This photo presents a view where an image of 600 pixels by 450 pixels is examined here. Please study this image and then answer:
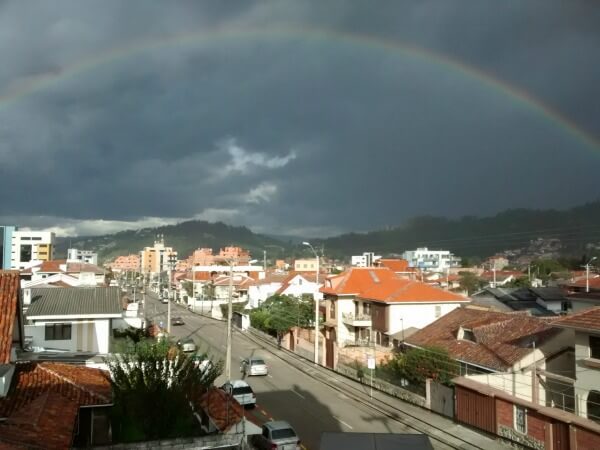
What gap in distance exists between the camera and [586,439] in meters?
18.9

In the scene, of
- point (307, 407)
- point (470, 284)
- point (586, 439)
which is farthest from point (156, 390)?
point (470, 284)

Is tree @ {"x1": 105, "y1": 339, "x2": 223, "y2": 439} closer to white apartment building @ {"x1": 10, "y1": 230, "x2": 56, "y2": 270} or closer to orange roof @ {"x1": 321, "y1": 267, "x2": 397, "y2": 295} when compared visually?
A: orange roof @ {"x1": 321, "y1": 267, "x2": 397, "y2": 295}

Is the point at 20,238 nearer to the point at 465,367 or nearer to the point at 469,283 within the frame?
the point at 469,283

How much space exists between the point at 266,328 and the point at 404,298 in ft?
69.5

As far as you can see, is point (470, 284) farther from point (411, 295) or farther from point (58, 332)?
point (58, 332)

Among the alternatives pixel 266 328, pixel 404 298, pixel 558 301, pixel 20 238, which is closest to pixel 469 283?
pixel 558 301

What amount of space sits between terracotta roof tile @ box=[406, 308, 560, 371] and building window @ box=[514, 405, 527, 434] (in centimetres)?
541

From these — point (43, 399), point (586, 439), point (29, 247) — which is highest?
point (29, 247)

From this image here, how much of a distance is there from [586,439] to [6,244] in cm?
19244

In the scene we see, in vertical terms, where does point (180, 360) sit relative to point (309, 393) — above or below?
above

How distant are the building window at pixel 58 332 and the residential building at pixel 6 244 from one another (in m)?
158

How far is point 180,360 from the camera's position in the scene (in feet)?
61.6

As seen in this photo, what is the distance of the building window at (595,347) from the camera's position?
23891 mm

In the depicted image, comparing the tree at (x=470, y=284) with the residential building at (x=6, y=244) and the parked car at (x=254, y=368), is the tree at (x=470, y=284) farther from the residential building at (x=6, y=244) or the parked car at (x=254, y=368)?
the residential building at (x=6, y=244)
